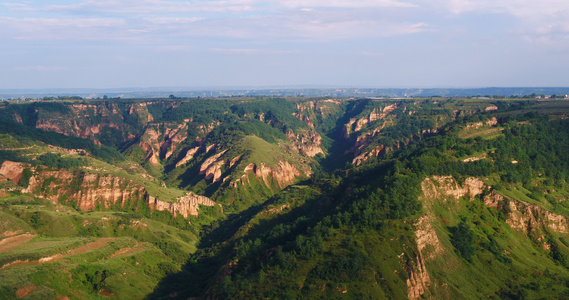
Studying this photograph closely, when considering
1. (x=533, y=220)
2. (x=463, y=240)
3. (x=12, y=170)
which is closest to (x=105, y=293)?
(x=463, y=240)

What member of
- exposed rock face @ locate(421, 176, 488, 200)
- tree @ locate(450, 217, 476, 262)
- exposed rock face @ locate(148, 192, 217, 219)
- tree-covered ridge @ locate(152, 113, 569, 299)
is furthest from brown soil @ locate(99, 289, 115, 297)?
exposed rock face @ locate(421, 176, 488, 200)

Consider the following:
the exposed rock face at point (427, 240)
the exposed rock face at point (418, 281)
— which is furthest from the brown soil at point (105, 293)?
the exposed rock face at point (427, 240)

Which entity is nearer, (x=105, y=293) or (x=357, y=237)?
(x=357, y=237)

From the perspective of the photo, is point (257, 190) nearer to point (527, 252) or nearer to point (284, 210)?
point (284, 210)

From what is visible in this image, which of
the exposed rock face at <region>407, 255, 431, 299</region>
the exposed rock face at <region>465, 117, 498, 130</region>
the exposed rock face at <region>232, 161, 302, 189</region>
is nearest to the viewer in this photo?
the exposed rock face at <region>407, 255, 431, 299</region>

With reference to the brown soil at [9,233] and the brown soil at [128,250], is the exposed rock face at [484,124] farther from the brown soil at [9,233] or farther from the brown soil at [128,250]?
the brown soil at [9,233]

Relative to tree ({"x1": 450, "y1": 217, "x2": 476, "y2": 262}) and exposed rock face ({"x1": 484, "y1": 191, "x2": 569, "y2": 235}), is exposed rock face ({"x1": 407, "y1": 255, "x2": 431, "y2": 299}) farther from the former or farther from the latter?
exposed rock face ({"x1": 484, "y1": 191, "x2": 569, "y2": 235})

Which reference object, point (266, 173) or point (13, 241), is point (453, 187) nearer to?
point (13, 241)
